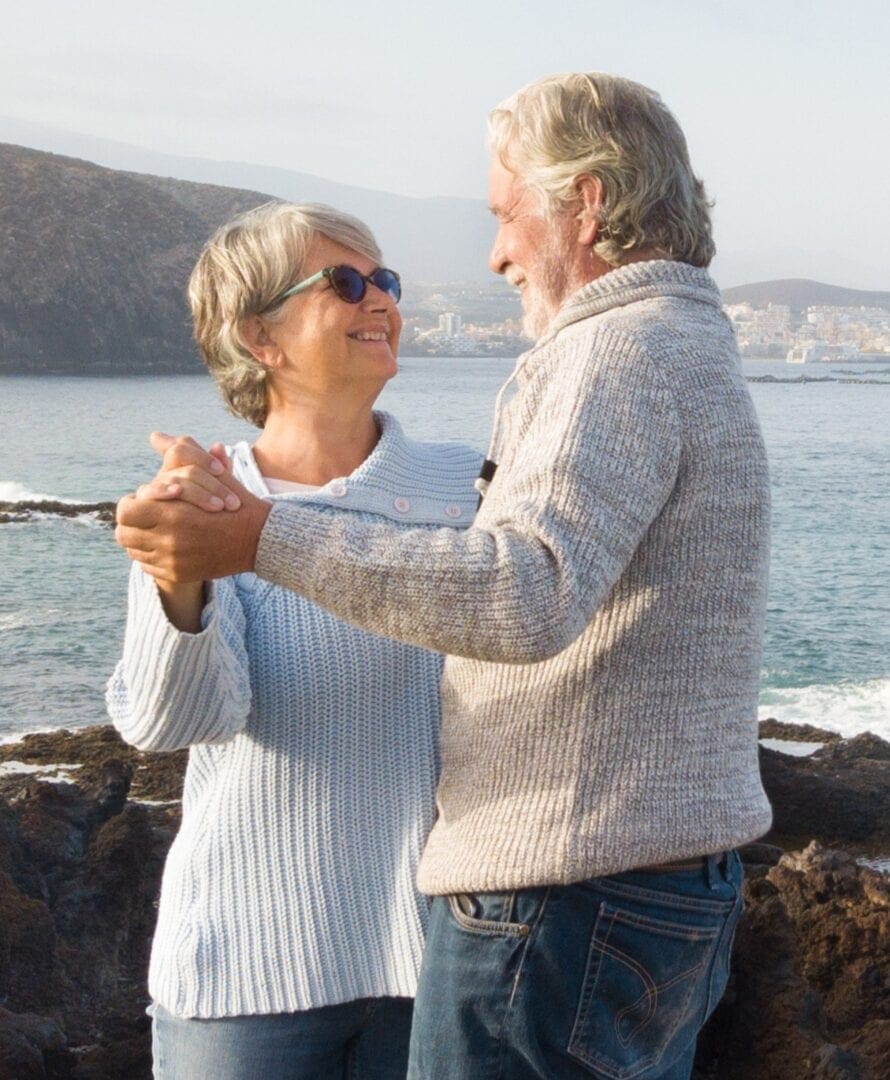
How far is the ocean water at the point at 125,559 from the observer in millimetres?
15891

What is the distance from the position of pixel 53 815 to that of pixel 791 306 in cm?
13605

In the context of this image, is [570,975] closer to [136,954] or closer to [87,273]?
[136,954]

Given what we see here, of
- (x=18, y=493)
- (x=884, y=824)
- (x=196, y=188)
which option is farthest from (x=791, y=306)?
(x=884, y=824)

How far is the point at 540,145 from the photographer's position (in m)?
2.00

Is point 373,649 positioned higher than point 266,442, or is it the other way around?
point 266,442

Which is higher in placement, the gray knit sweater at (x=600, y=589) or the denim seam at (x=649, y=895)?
the gray knit sweater at (x=600, y=589)

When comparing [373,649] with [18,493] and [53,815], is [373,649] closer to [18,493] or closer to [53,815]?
[53,815]

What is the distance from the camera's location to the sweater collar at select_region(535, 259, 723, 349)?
6.42ft

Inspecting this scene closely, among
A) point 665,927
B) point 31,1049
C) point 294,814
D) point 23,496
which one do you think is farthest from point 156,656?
point 23,496

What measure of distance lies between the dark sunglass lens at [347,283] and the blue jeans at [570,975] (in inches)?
47.3

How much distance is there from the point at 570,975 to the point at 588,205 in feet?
3.47

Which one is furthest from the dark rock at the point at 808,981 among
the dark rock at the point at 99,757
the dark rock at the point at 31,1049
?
the dark rock at the point at 99,757

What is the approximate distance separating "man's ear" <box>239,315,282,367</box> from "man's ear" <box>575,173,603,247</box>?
0.90 meters

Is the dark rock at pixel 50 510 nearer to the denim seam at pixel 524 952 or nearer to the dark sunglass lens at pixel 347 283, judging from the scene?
the dark sunglass lens at pixel 347 283
